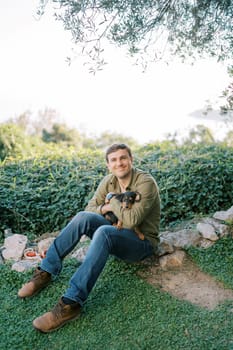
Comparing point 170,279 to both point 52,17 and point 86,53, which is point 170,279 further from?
point 52,17

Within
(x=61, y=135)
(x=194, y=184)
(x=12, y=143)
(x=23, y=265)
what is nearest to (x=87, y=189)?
(x=194, y=184)

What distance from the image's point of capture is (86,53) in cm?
386

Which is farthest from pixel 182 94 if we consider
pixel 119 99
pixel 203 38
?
pixel 203 38

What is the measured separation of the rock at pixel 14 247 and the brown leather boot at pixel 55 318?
3.96 feet

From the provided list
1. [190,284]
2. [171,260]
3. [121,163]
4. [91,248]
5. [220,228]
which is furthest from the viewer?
[220,228]

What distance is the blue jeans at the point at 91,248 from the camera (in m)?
2.89

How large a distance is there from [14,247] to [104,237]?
1441 mm

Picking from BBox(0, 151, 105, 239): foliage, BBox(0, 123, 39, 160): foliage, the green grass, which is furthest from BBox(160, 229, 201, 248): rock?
BBox(0, 123, 39, 160): foliage

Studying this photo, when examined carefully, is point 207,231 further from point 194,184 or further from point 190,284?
point 194,184

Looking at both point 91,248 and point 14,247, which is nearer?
point 91,248

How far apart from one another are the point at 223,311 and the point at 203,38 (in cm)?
258

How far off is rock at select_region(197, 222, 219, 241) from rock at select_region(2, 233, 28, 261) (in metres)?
1.72

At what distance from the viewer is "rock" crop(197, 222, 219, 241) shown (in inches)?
150

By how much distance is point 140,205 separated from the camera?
3.10m
